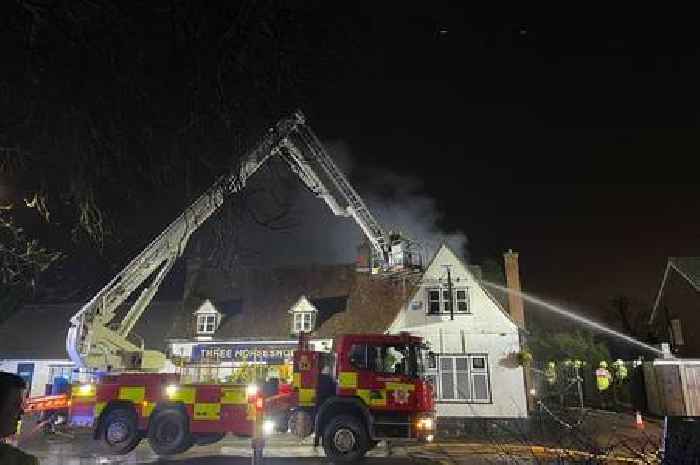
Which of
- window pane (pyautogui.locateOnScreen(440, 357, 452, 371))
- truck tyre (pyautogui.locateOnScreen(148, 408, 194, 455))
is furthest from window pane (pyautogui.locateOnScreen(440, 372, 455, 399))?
truck tyre (pyautogui.locateOnScreen(148, 408, 194, 455))

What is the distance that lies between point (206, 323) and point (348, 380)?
1373 cm

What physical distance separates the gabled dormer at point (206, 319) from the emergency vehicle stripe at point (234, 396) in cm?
1162

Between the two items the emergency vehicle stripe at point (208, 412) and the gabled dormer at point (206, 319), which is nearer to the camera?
the emergency vehicle stripe at point (208, 412)

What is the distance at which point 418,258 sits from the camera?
21000 mm

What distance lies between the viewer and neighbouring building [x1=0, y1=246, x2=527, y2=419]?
61.1 ft

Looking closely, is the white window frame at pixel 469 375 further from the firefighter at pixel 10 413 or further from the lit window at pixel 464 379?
the firefighter at pixel 10 413

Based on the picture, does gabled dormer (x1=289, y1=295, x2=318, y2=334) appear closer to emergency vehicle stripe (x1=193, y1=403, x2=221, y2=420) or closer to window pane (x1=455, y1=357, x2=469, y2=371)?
window pane (x1=455, y1=357, x2=469, y2=371)

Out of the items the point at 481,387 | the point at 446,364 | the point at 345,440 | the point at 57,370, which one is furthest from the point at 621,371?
the point at 57,370

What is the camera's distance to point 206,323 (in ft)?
76.6

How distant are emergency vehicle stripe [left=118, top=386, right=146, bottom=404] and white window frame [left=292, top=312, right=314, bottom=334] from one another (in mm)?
10227

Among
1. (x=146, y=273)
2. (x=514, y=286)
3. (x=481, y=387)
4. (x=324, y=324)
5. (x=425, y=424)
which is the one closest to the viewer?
(x=425, y=424)

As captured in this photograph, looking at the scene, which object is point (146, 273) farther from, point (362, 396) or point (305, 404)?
point (362, 396)

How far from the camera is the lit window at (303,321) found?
72.6ft

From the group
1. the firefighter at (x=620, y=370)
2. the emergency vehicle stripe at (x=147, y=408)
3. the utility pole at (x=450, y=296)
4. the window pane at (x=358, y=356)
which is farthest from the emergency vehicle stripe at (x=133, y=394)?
the firefighter at (x=620, y=370)
